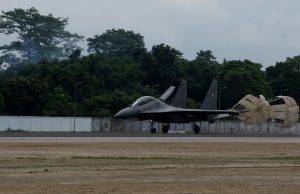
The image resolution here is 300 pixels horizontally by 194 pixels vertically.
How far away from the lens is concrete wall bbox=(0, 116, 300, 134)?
9144cm

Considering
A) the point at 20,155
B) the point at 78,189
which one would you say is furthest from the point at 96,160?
the point at 78,189

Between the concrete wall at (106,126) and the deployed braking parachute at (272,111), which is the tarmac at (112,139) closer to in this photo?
the deployed braking parachute at (272,111)

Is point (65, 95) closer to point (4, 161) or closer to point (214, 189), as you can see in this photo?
point (4, 161)

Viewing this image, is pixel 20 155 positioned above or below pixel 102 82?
below

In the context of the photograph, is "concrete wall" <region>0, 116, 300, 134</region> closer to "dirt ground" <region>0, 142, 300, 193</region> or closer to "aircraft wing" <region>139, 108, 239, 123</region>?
"aircraft wing" <region>139, 108, 239, 123</region>

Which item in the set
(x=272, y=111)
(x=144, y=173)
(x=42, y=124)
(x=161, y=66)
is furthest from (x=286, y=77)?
(x=144, y=173)

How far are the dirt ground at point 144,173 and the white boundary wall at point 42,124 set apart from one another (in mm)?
50327

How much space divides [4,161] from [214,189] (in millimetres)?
12670

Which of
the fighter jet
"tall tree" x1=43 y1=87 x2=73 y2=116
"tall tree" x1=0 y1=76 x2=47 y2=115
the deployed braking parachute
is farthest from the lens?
"tall tree" x1=0 y1=76 x2=47 y2=115

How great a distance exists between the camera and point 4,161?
110 ft

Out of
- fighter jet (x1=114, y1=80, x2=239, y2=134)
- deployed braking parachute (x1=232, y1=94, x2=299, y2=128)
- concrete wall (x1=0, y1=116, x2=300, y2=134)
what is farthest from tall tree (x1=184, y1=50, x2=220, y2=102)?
deployed braking parachute (x1=232, y1=94, x2=299, y2=128)

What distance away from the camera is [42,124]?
92750 millimetres

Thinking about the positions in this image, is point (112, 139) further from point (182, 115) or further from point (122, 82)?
point (122, 82)

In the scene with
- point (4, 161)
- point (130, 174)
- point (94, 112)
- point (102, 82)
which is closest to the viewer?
point (130, 174)
